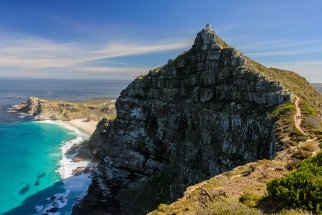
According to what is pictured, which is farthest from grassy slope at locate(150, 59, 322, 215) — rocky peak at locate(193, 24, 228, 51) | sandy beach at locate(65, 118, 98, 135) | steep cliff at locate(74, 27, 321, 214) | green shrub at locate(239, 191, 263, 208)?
sandy beach at locate(65, 118, 98, 135)

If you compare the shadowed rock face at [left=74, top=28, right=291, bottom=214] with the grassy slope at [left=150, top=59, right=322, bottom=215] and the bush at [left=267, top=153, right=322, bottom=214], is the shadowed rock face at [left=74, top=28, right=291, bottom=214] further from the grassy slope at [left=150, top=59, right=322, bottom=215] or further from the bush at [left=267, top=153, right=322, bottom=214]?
the bush at [left=267, top=153, right=322, bottom=214]

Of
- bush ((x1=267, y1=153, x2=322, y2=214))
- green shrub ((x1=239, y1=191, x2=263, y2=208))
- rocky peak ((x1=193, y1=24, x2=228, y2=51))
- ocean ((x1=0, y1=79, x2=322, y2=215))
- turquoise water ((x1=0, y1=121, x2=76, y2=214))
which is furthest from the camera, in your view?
turquoise water ((x1=0, y1=121, x2=76, y2=214))

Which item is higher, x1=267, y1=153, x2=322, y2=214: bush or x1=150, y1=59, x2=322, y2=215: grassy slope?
x1=267, y1=153, x2=322, y2=214: bush

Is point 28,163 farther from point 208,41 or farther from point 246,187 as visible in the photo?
point 246,187

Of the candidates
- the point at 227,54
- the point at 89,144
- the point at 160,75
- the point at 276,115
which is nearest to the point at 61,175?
the point at 89,144

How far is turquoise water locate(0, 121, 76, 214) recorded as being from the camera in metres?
86.5

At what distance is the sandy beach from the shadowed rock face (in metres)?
94.3

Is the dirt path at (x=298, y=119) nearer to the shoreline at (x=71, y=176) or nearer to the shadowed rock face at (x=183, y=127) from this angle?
the shadowed rock face at (x=183, y=127)

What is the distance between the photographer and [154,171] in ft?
241

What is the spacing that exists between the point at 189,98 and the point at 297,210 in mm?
53301

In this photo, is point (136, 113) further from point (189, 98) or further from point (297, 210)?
point (297, 210)

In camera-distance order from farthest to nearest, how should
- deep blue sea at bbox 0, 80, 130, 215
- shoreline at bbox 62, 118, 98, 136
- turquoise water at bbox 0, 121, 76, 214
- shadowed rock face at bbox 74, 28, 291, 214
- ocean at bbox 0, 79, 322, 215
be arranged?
shoreline at bbox 62, 118, 98, 136
turquoise water at bbox 0, 121, 76, 214
deep blue sea at bbox 0, 80, 130, 215
ocean at bbox 0, 79, 322, 215
shadowed rock face at bbox 74, 28, 291, 214

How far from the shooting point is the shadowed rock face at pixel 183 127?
54031mm

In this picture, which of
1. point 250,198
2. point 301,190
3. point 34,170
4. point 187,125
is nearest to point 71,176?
point 34,170
